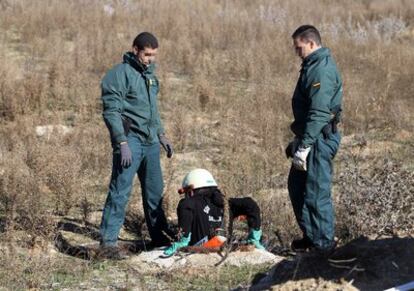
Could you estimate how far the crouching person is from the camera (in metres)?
5.87

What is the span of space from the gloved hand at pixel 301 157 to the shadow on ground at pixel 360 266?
2.44ft

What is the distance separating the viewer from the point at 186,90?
479 inches

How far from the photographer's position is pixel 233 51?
1448cm

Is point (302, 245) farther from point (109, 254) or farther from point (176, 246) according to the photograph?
point (109, 254)

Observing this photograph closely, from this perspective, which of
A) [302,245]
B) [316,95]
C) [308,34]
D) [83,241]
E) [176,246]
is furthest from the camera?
[83,241]

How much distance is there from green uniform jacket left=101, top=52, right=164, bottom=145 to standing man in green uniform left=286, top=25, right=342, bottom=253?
1263 millimetres

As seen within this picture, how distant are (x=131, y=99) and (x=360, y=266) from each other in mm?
2405

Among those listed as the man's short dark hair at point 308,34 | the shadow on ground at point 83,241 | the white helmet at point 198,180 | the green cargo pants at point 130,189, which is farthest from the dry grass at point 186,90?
the man's short dark hair at point 308,34

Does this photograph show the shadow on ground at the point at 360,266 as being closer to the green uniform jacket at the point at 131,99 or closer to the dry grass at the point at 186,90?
the dry grass at the point at 186,90

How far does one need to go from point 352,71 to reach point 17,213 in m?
8.20

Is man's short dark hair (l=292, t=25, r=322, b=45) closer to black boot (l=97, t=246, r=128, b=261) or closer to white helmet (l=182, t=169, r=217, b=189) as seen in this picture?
white helmet (l=182, t=169, r=217, b=189)

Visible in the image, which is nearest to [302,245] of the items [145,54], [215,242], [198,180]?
[215,242]

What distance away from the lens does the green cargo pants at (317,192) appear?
17.7 ft

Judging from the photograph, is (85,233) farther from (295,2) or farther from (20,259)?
(295,2)
